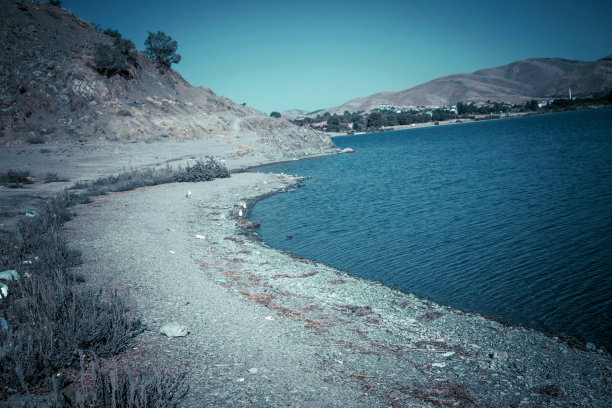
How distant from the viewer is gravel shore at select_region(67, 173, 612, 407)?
4730 millimetres

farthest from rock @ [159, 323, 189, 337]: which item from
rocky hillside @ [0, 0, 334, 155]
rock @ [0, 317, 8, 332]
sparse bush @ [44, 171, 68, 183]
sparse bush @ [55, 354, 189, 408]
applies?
rocky hillside @ [0, 0, 334, 155]

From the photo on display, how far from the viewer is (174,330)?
18.3ft

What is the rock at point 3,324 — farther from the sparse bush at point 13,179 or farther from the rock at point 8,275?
the sparse bush at point 13,179

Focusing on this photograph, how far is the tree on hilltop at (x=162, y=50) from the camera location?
188 feet

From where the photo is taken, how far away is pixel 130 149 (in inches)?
1224

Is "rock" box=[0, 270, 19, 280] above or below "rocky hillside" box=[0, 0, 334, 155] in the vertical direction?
below

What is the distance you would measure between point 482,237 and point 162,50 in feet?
196

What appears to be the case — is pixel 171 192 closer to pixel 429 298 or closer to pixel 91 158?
pixel 91 158

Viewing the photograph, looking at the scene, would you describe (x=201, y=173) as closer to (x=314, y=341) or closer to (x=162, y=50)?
(x=314, y=341)

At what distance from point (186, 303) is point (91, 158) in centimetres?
2509

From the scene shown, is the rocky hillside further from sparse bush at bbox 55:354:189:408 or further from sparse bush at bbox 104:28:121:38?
sparse bush at bbox 55:354:189:408

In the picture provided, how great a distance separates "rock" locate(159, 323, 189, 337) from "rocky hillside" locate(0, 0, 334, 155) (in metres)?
30.2

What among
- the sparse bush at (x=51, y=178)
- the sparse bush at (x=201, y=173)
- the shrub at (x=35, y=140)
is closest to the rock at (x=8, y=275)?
the sparse bush at (x=51, y=178)

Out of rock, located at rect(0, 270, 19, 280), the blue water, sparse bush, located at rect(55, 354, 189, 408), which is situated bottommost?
the blue water
